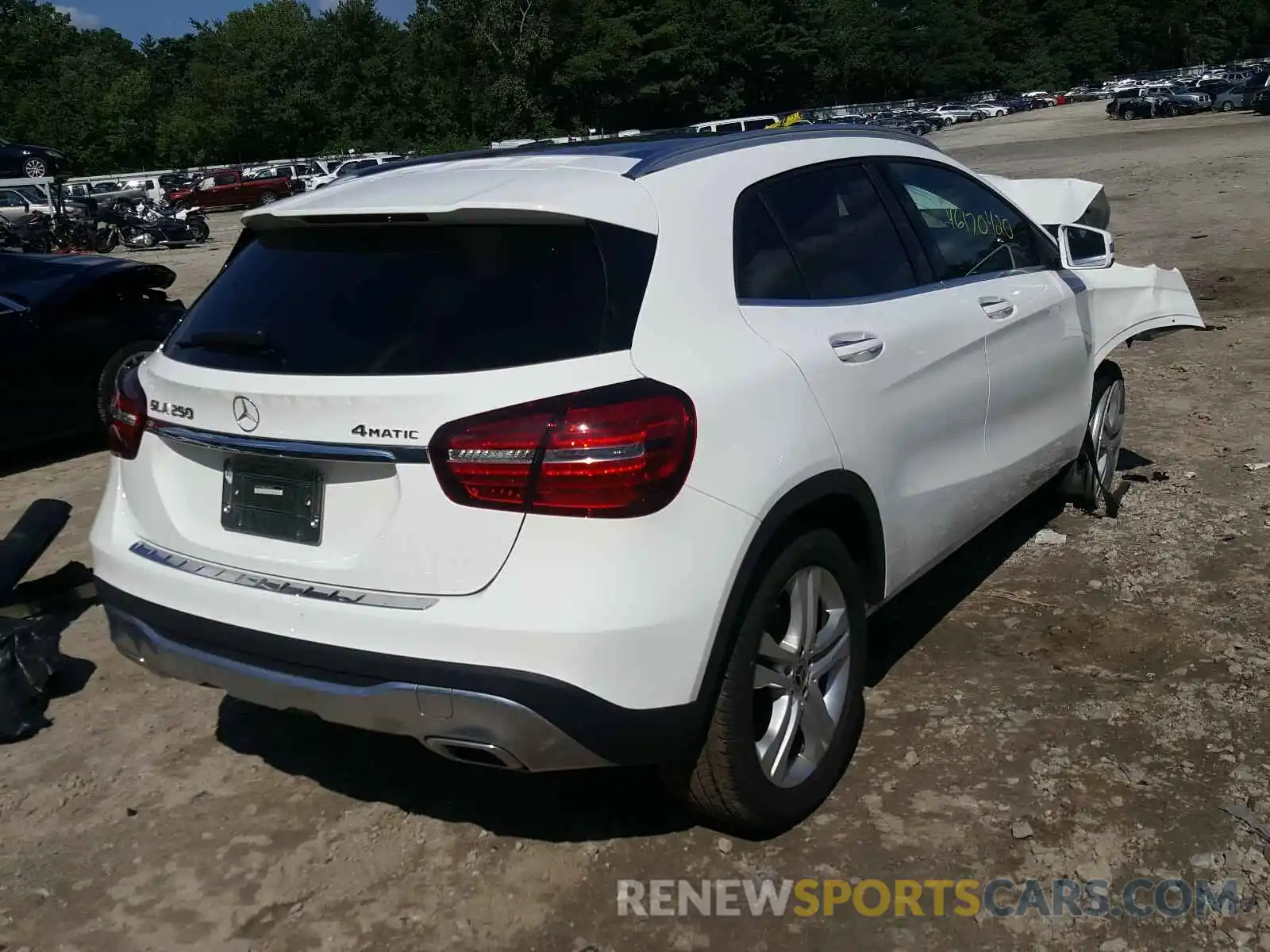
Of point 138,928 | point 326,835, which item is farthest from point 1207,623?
point 138,928

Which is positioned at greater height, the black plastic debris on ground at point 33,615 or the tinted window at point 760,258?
the tinted window at point 760,258

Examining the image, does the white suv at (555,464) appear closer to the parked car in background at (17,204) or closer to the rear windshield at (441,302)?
the rear windshield at (441,302)

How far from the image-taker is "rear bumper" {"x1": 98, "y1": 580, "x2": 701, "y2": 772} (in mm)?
2582

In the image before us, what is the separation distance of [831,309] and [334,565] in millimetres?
1524

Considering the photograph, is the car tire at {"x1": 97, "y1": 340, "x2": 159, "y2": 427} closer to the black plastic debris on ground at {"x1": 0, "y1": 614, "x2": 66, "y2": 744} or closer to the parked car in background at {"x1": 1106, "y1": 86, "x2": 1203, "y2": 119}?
the black plastic debris on ground at {"x1": 0, "y1": 614, "x2": 66, "y2": 744}

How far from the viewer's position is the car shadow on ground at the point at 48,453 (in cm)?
771

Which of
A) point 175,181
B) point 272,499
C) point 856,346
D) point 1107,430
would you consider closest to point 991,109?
point 175,181

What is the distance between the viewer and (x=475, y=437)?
2.56 meters

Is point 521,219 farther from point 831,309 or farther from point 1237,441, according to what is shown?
point 1237,441

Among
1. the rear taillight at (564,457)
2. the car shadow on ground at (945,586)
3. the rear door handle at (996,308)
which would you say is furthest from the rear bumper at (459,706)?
the rear door handle at (996,308)

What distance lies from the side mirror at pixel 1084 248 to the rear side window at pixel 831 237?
1.24 metres

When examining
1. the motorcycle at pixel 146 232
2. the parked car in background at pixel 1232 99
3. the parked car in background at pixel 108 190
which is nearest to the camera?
the motorcycle at pixel 146 232

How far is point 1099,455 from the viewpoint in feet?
17.8

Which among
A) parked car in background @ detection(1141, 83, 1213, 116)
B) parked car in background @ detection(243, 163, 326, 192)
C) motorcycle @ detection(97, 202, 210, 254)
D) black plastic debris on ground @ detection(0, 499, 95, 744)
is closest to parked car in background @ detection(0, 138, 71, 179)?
motorcycle @ detection(97, 202, 210, 254)
